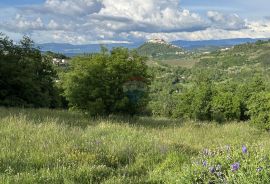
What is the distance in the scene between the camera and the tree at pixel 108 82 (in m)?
17.4

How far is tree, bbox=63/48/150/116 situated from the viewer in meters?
17.4

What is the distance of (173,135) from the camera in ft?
A: 39.5

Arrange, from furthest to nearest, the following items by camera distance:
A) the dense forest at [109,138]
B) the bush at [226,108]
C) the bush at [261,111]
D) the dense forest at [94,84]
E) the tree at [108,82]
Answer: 1. the bush at [226,108]
2. the bush at [261,111]
3. the dense forest at [94,84]
4. the tree at [108,82]
5. the dense forest at [109,138]

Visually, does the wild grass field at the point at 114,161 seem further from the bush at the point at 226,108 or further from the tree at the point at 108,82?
the bush at the point at 226,108

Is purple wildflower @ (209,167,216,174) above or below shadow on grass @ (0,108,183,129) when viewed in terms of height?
above

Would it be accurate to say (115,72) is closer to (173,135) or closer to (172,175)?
(173,135)

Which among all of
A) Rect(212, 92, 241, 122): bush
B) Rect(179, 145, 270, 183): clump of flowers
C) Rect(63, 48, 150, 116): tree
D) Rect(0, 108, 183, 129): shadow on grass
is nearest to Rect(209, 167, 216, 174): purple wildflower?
Rect(179, 145, 270, 183): clump of flowers

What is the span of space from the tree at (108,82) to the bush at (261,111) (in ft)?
24.7

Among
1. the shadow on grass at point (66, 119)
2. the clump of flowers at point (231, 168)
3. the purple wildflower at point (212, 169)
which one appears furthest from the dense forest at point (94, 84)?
the purple wildflower at point (212, 169)

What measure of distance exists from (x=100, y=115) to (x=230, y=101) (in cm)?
2459

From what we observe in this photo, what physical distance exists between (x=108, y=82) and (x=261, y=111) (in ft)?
32.7

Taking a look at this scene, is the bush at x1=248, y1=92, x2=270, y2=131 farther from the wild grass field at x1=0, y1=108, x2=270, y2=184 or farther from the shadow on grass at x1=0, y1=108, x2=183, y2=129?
the wild grass field at x1=0, y1=108, x2=270, y2=184

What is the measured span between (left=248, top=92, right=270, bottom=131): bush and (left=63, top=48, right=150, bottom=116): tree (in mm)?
7542

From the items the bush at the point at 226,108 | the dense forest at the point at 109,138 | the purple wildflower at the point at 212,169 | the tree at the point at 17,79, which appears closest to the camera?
the purple wildflower at the point at 212,169
